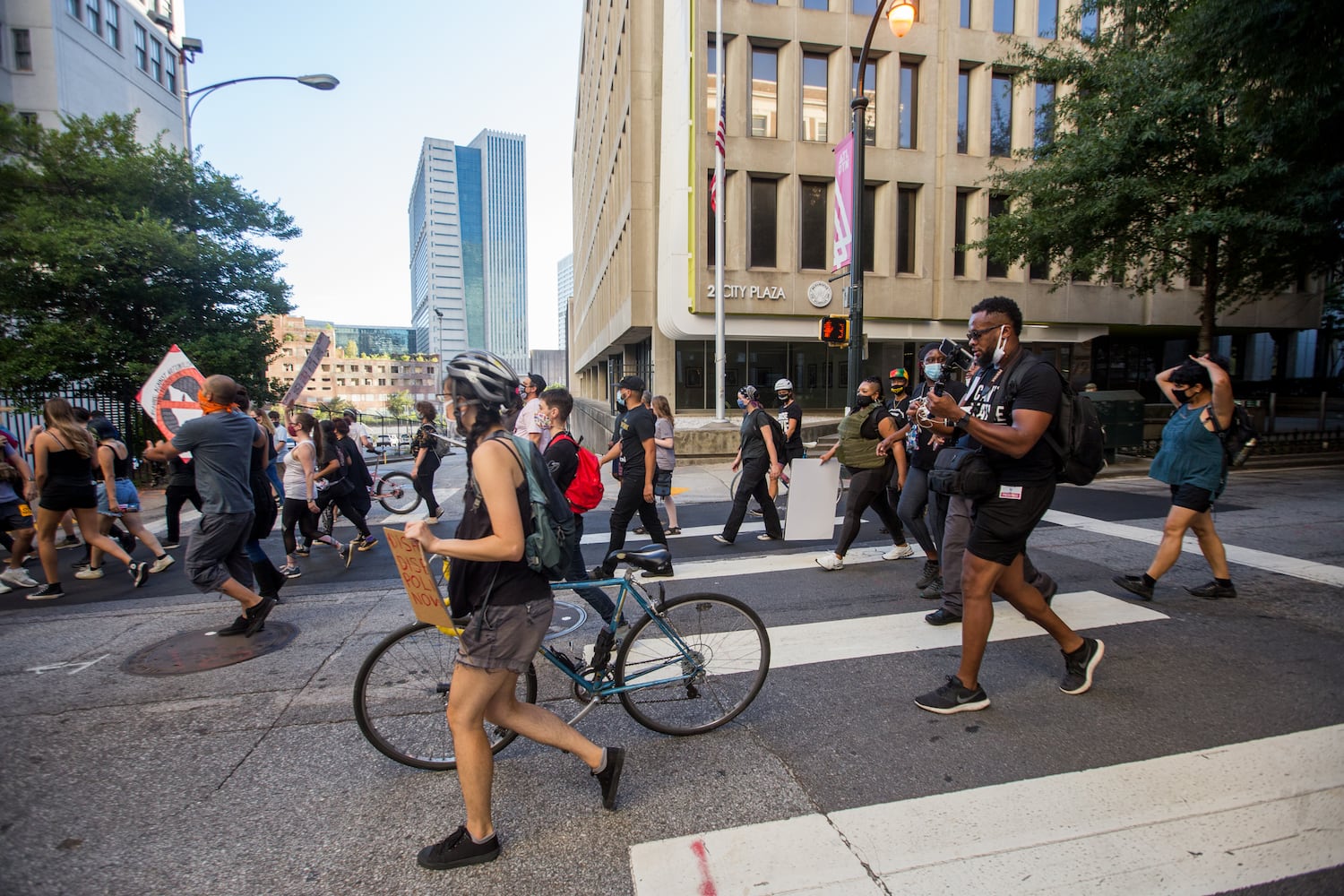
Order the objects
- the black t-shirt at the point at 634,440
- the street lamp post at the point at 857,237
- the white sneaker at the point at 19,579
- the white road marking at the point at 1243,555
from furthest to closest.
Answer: the street lamp post at the point at 857,237 < the black t-shirt at the point at 634,440 < the white sneaker at the point at 19,579 < the white road marking at the point at 1243,555

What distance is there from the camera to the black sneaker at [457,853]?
246 centimetres

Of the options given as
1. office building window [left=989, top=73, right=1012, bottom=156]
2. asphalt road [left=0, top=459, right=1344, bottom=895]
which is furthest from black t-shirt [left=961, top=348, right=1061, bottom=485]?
office building window [left=989, top=73, right=1012, bottom=156]

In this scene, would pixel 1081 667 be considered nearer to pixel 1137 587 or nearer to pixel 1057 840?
pixel 1057 840

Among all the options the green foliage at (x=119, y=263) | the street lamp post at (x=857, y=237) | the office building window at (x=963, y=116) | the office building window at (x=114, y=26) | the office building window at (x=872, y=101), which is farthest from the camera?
the office building window at (x=114, y=26)

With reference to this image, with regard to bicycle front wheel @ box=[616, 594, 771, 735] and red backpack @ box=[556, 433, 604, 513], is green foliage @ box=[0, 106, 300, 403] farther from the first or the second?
bicycle front wheel @ box=[616, 594, 771, 735]

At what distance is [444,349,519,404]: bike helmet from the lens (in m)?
2.51

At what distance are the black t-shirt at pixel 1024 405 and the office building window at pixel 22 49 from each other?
40.0 m

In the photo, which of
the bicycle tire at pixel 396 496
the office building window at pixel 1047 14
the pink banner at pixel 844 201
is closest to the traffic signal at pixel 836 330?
the pink banner at pixel 844 201

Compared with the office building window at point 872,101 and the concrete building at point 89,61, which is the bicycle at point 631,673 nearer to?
the office building window at point 872,101

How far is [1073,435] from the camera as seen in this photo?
3408 millimetres

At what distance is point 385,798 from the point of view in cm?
293

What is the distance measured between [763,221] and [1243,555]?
16141mm

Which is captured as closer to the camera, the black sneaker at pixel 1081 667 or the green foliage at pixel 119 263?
the black sneaker at pixel 1081 667

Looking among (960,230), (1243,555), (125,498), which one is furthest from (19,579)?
(960,230)
